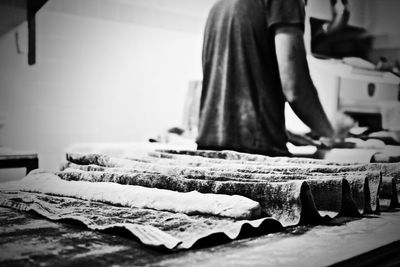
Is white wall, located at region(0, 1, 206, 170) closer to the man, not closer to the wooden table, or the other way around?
the wooden table

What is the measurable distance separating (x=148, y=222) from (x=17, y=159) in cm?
105

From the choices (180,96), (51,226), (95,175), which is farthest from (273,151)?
(51,226)

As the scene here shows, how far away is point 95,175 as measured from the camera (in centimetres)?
153

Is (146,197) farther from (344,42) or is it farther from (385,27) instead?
(385,27)

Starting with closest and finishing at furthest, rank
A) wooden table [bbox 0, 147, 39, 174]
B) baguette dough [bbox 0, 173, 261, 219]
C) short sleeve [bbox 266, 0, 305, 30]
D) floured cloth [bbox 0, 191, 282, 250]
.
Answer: floured cloth [bbox 0, 191, 282, 250] → baguette dough [bbox 0, 173, 261, 219] → wooden table [bbox 0, 147, 39, 174] → short sleeve [bbox 266, 0, 305, 30]

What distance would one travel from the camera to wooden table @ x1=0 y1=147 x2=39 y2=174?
6.13 feet

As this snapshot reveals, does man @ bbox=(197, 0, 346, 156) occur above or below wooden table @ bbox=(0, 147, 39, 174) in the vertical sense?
above

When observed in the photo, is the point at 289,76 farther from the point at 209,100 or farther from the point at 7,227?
the point at 7,227

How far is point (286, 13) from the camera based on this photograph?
2.09 m

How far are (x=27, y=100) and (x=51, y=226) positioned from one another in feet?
3.19

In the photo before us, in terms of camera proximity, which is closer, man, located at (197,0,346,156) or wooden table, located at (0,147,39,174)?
wooden table, located at (0,147,39,174)

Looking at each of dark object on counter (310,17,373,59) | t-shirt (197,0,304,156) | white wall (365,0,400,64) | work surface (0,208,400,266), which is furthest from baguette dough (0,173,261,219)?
white wall (365,0,400,64)

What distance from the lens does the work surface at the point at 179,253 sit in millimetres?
846

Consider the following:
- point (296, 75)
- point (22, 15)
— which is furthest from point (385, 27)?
point (22, 15)
